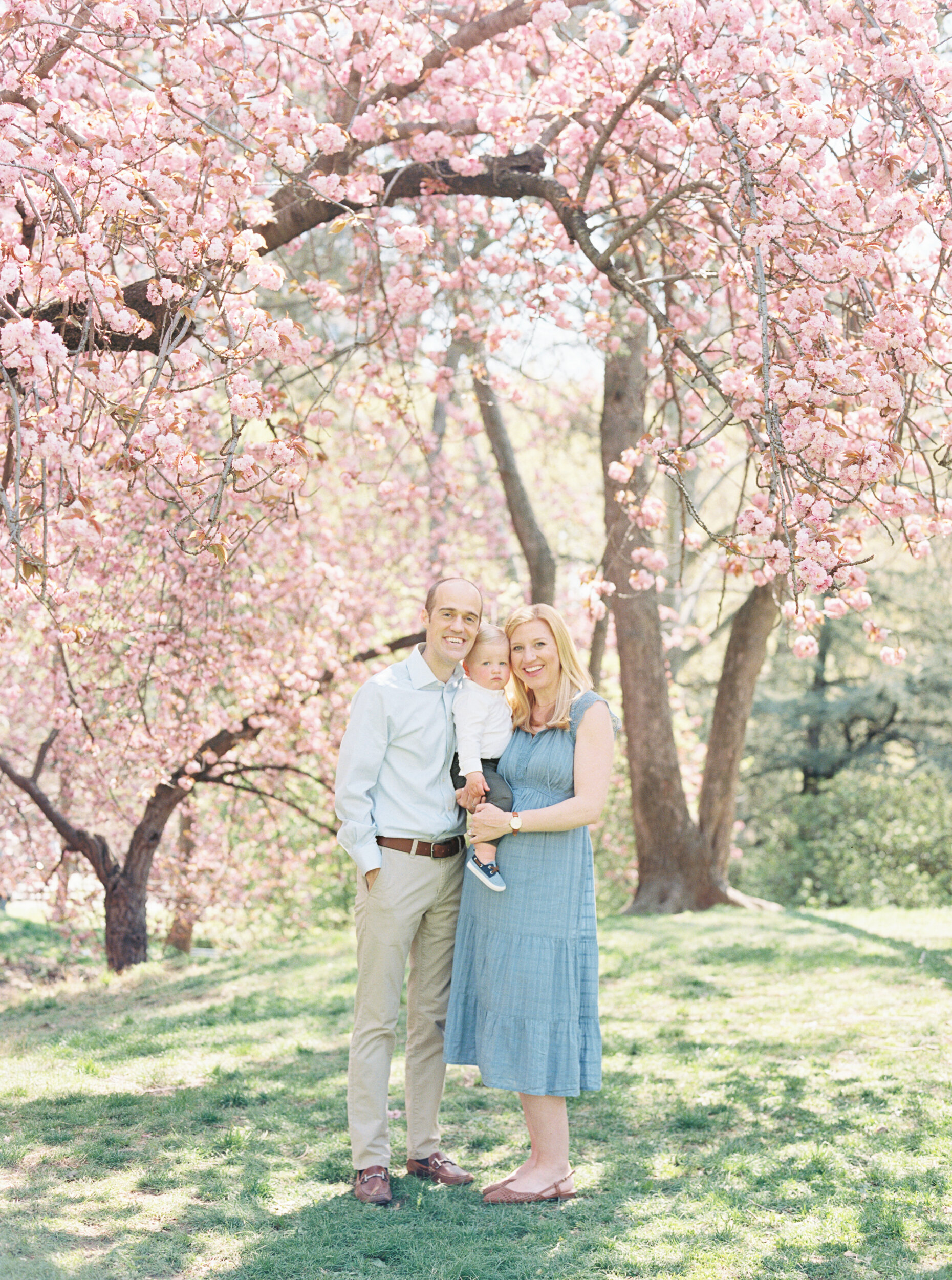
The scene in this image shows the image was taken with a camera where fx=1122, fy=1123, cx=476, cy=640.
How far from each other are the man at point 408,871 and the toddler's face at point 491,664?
49 mm

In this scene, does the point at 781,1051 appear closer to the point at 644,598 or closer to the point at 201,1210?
the point at 201,1210

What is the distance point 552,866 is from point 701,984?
3508 millimetres

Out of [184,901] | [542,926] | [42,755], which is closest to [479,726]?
[542,926]

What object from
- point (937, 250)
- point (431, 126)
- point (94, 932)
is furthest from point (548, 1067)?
point (94, 932)

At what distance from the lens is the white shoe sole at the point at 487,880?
10.5 feet

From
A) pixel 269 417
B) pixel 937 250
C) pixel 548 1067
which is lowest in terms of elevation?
pixel 548 1067

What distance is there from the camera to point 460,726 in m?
3.33

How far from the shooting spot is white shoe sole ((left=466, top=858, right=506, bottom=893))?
126 inches

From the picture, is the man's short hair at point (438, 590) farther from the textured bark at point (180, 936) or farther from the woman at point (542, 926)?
the textured bark at point (180, 936)

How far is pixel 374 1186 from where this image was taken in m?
3.22

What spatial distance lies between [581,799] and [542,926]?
38cm

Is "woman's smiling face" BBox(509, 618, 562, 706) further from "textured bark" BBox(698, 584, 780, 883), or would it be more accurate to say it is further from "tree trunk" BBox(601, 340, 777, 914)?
"textured bark" BBox(698, 584, 780, 883)

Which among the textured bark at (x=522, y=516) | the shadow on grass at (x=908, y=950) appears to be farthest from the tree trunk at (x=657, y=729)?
the shadow on grass at (x=908, y=950)

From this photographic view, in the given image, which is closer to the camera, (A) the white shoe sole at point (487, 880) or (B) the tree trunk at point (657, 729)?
(A) the white shoe sole at point (487, 880)
